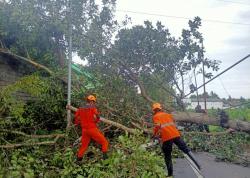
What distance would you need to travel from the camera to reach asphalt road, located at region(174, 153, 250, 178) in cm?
790

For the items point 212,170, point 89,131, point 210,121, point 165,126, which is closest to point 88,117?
point 89,131

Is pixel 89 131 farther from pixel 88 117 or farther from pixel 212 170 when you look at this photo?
pixel 212 170

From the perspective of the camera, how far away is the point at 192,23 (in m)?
11.9

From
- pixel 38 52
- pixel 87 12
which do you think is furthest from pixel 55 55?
pixel 87 12

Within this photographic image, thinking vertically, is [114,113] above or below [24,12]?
below

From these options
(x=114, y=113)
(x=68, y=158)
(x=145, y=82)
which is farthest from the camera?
(x=145, y=82)

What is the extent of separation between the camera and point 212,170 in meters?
8.53

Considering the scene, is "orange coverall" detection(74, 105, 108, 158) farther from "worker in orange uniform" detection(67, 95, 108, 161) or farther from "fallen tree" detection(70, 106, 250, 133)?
"fallen tree" detection(70, 106, 250, 133)

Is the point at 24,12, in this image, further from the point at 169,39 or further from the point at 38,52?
the point at 169,39

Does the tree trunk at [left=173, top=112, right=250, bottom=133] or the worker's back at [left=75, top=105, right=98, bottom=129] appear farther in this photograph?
the tree trunk at [left=173, top=112, right=250, bottom=133]

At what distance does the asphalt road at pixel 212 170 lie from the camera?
7902mm

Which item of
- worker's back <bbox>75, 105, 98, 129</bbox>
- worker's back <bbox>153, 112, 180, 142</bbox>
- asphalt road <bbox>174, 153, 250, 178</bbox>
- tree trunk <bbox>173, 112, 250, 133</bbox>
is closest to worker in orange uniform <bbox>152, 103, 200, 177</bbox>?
worker's back <bbox>153, 112, 180, 142</bbox>

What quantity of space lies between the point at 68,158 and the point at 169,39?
575 centimetres

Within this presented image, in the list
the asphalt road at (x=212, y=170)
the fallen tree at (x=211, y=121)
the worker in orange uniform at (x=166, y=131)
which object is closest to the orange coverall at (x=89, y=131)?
the worker in orange uniform at (x=166, y=131)
